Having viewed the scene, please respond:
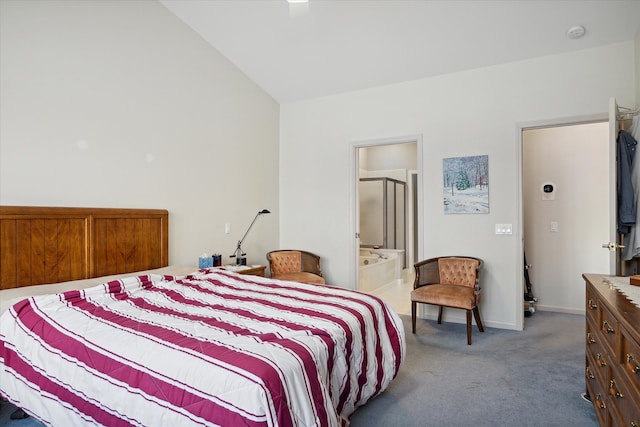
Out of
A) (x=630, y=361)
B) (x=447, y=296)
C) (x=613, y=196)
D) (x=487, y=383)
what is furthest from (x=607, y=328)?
(x=447, y=296)

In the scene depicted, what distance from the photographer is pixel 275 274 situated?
4434 mm

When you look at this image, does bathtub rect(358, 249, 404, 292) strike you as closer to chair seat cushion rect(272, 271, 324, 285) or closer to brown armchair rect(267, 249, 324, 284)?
brown armchair rect(267, 249, 324, 284)

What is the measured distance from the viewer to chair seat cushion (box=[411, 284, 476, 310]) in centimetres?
324

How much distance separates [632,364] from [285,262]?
3.64 meters

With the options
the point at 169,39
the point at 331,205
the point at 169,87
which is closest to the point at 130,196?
the point at 169,87

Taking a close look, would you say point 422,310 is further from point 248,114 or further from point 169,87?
point 169,87

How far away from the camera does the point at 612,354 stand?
1539 millimetres

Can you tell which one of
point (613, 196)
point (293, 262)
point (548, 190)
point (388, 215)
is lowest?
point (293, 262)

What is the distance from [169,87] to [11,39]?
124 centimetres

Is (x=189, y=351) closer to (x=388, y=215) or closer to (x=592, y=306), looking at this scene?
(x=592, y=306)

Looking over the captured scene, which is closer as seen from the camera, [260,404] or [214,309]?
[260,404]

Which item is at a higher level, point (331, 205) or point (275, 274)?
point (331, 205)

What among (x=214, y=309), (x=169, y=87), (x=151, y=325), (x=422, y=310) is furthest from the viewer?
(x=422, y=310)

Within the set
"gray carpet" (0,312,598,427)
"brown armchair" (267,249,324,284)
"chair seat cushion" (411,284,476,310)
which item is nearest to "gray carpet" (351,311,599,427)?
"gray carpet" (0,312,598,427)
